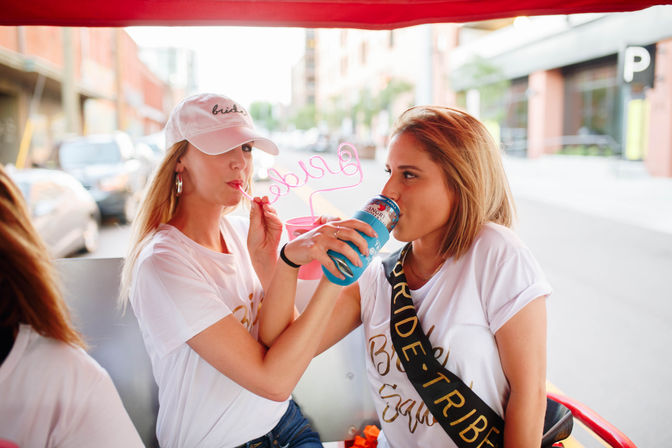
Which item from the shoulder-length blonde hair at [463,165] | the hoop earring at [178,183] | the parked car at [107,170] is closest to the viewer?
the shoulder-length blonde hair at [463,165]

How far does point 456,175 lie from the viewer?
164cm

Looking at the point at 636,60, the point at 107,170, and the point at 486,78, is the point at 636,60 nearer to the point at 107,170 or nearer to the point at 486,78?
the point at 486,78

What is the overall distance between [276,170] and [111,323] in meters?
1.12

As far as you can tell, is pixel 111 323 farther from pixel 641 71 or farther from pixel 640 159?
pixel 640 159

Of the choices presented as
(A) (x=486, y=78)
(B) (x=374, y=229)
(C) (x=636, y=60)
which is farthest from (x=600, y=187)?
(B) (x=374, y=229)

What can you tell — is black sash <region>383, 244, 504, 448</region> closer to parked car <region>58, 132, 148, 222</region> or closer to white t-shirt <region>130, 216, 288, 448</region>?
white t-shirt <region>130, 216, 288, 448</region>

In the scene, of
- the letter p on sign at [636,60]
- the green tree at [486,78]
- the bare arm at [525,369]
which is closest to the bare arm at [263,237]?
the bare arm at [525,369]

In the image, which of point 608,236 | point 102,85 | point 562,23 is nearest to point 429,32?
point 608,236

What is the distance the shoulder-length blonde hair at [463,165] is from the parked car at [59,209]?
5386 millimetres

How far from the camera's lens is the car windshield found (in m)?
9.84

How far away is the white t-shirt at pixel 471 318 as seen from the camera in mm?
1502

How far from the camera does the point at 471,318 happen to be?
1.53m

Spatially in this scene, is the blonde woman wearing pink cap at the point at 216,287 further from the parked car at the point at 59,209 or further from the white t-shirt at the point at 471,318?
the parked car at the point at 59,209

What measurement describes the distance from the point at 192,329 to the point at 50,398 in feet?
1.76
